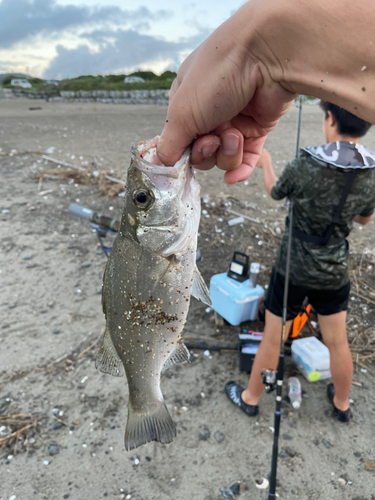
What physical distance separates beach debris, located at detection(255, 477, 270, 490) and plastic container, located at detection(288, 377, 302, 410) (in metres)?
0.85

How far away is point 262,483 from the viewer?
9.39 feet

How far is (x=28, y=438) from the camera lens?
3.20 m

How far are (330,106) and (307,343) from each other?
2.61 m

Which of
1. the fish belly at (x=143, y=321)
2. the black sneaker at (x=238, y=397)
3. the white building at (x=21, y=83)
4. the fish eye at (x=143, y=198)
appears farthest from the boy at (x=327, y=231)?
the white building at (x=21, y=83)

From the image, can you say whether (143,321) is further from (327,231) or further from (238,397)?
(238,397)

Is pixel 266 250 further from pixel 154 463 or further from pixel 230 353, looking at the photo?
pixel 154 463

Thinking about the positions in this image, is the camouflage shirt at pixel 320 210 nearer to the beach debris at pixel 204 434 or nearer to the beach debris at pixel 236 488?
the beach debris at pixel 204 434

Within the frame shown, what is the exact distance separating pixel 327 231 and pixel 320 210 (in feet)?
0.68

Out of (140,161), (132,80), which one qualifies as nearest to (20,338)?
(140,161)

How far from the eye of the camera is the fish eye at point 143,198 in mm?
1598

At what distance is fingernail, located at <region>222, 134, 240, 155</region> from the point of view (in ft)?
5.17

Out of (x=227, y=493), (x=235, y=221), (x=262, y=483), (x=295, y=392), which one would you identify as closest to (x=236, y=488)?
A: (x=227, y=493)

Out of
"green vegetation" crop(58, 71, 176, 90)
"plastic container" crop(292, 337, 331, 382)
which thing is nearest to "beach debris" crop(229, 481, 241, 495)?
"plastic container" crop(292, 337, 331, 382)

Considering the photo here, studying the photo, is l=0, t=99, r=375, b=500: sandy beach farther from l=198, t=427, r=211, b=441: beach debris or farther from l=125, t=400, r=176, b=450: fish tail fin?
l=125, t=400, r=176, b=450: fish tail fin
